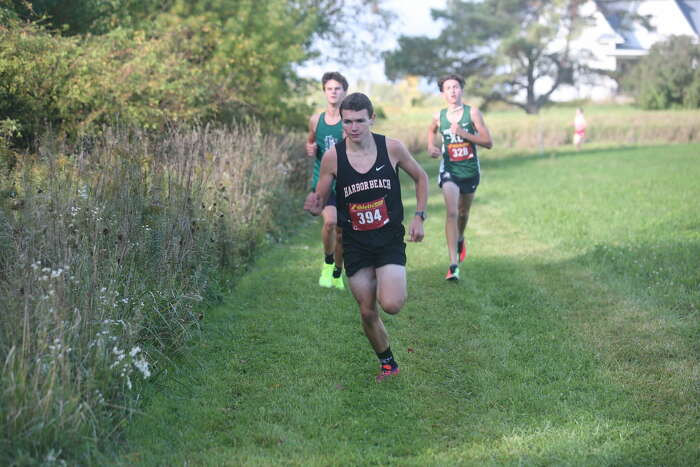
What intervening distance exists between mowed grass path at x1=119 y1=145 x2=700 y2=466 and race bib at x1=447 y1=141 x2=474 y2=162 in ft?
4.76

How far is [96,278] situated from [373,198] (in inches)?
80.3

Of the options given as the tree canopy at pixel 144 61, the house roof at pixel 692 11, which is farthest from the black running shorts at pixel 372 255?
the house roof at pixel 692 11

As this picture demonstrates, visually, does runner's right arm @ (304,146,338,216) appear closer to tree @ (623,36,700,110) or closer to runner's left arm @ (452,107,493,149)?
runner's left arm @ (452,107,493,149)

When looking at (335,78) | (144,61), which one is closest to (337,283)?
(335,78)

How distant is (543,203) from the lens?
16578mm

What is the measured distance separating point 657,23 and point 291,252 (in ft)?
230

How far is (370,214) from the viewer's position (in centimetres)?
598

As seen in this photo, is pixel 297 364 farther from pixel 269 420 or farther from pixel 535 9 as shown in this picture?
pixel 535 9

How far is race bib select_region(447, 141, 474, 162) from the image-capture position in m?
9.73

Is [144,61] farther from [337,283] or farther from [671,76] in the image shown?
[671,76]

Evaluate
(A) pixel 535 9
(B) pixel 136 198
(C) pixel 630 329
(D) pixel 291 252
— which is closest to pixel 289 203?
(D) pixel 291 252

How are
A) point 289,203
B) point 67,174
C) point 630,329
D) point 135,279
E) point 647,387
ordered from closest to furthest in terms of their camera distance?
point 647,387 < point 135,279 < point 67,174 < point 630,329 < point 289,203

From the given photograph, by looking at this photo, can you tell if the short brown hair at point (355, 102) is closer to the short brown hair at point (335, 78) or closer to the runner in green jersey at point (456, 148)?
the short brown hair at point (335, 78)

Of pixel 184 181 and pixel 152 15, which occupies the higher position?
pixel 152 15
